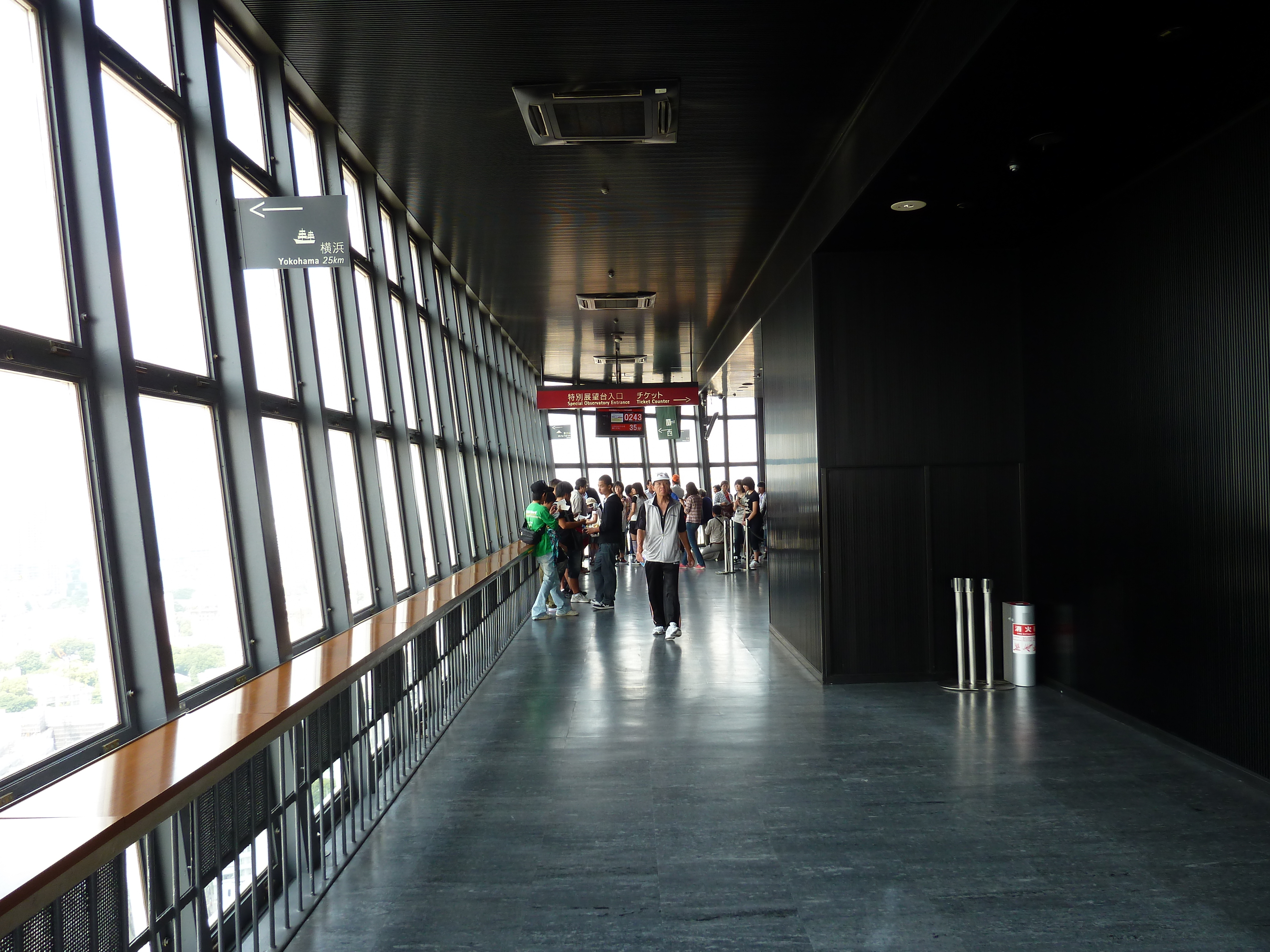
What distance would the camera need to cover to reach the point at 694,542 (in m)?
15.6

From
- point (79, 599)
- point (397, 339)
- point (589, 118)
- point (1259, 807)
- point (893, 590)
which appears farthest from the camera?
point (397, 339)

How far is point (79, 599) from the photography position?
2.97m

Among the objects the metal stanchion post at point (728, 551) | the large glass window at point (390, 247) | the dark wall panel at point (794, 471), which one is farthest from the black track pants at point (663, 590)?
the metal stanchion post at point (728, 551)

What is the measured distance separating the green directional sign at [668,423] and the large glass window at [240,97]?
15.2 metres

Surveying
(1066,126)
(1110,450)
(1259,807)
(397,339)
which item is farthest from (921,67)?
(397,339)

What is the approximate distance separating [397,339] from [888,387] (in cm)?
415

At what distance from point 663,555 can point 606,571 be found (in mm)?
2457

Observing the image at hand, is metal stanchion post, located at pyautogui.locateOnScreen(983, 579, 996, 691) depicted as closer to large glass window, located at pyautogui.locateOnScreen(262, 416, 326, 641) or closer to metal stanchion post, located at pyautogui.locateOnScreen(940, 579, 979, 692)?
metal stanchion post, located at pyautogui.locateOnScreen(940, 579, 979, 692)

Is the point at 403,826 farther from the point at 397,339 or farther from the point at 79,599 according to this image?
the point at 397,339

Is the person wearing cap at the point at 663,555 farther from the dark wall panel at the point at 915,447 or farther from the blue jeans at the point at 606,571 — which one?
the dark wall panel at the point at 915,447

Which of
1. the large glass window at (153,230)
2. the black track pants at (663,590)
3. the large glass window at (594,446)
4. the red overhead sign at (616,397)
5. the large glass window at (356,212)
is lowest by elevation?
the black track pants at (663,590)

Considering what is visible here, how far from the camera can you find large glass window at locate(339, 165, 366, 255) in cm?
658

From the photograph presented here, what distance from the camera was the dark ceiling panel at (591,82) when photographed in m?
4.28

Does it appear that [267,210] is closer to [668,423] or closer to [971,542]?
[971,542]
